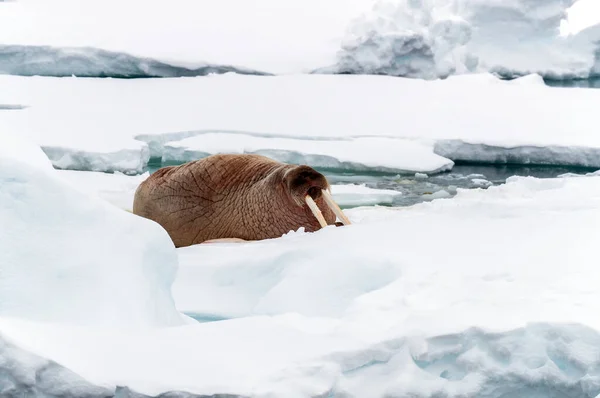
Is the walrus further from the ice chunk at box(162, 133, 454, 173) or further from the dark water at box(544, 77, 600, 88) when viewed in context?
the dark water at box(544, 77, 600, 88)

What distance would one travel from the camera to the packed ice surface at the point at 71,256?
1.82 metres

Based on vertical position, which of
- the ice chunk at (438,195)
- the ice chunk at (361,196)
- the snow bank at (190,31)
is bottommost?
the ice chunk at (361,196)

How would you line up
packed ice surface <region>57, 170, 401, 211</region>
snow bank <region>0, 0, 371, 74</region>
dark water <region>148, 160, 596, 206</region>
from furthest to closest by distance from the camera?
snow bank <region>0, 0, 371, 74</region> → dark water <region>148, 160, 596, 206</region> → packed ice surface <region>57, 170, 401, 211</region>

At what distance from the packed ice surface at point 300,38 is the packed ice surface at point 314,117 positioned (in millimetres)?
437

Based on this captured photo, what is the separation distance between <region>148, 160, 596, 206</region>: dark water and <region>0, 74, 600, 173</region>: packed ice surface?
0.13 metres

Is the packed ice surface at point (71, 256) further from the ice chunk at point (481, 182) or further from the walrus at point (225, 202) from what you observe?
the ice chunk at point (481, 182)

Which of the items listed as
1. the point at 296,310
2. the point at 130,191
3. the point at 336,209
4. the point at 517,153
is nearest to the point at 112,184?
the point at 130,191

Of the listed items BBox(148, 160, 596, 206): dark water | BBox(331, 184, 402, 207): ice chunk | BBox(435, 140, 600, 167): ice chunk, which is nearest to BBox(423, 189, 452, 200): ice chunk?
BBox(148, 160, 596, 206): dark water

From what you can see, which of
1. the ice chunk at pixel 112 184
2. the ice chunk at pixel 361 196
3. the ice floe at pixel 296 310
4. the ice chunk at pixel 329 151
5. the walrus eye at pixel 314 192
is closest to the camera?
the ice floe at pixel 296 310

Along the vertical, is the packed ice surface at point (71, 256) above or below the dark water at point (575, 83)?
below

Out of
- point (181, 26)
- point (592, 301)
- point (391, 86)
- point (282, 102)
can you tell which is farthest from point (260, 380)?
point (181, 26)

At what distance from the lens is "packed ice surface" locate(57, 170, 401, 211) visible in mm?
6164

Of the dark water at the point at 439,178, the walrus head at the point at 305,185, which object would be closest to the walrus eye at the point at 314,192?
the walrus head at the point at 305,185

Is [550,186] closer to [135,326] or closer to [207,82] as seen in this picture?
[135,326]
